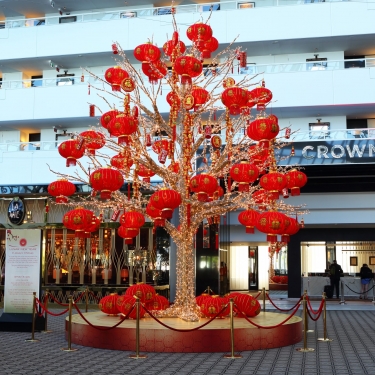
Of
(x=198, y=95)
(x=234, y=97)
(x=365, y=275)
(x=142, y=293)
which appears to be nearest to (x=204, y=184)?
(x=234, y=97)

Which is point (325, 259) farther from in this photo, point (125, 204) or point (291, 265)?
point (125, 204)

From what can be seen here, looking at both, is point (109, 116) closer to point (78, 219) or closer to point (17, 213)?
point (78, 219)

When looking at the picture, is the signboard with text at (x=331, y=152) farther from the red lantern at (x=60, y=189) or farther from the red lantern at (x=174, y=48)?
the red lantern at (x=60, y=189)

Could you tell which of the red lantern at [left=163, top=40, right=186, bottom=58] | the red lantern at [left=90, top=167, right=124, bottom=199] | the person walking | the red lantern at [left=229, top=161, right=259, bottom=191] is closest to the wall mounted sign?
the red lantern at [left=90, top=167, right=124, bottom=199]

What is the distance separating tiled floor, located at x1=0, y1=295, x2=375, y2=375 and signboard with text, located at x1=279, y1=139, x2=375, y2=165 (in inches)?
261

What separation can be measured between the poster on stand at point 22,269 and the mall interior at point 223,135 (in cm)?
539

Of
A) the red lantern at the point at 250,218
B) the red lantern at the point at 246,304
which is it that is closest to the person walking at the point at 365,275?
the red lantern at the point at 246,304

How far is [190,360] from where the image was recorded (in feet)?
27.3

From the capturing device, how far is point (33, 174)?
18.3 meters

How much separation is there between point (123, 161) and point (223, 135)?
22.4 feet

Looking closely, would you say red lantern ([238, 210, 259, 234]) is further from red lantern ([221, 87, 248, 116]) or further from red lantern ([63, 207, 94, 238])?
red lantern ([63, 207, 94, 238])

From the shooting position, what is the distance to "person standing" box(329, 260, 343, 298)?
1881 centimetres

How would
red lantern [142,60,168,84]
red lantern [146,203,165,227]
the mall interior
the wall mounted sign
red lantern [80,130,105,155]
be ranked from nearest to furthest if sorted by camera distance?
1. red lantern [146,203,165,227]
2. red lantern [142,60,168,84]
3. red lantern [80,130,105,155]
4. the wall mounted sign
5. the mall interior

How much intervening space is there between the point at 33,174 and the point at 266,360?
11.8 m
